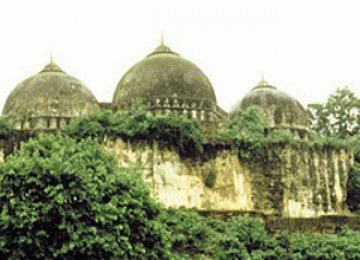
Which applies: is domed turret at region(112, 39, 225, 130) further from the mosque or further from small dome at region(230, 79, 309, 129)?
small dome at region(230, 79, 309, 129)

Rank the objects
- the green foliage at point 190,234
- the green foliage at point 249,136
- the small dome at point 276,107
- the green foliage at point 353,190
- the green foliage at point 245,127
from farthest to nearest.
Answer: the small dome at point 276,107, the green foliage at point 353,190, the green foliage at point 245,127, the green foliage at point 249,136, the green foliage at point 190,234

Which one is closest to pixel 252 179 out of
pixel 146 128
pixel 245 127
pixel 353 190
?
pixel 245 127

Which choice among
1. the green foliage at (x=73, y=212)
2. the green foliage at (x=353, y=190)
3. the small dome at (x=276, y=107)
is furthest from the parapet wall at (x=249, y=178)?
the green foliage at (x=73, y=212)

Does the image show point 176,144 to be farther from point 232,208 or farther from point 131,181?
point 131,181

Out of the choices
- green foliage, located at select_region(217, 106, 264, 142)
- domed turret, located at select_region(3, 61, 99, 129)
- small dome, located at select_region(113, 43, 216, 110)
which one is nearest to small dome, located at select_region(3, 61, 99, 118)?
domed turret, located at select_region(3, 61, 99, 129)

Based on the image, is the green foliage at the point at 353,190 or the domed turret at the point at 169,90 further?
the domed turret at the point at 169,90

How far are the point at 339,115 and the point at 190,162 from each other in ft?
33.4

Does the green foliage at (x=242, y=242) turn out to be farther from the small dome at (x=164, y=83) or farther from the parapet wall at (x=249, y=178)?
the small dome at (x=164, y=83)

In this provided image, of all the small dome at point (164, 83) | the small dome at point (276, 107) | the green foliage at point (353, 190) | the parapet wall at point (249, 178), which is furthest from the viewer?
the small dome at point (276, 107)

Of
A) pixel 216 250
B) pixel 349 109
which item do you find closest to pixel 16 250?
pixel 216 250

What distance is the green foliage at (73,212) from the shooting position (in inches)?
607

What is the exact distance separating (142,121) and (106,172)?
472cm

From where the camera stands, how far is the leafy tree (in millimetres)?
30344

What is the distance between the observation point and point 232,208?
71.6 ft
